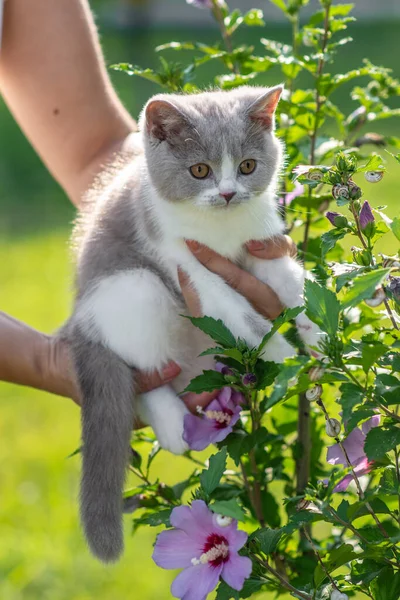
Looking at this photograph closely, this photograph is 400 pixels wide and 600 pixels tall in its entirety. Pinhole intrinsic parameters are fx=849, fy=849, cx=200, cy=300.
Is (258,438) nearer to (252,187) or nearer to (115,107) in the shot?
(252,187)

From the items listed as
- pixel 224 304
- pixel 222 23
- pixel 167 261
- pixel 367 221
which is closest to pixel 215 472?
pixel 367 221

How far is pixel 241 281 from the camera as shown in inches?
69.3

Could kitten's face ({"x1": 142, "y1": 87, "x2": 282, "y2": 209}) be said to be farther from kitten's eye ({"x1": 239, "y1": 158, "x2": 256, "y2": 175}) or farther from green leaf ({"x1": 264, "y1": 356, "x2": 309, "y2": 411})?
green leaf ({"x1": 264, "y1": 356, "x2": 309, "y2": 411})

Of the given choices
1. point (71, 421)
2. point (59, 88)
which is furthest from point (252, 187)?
point (71, 421)

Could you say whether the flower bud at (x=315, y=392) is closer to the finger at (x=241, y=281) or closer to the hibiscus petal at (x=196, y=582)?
the hibiscus petal at (x=196, y=582)

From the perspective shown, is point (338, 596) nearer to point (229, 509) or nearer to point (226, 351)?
point (229, 509)

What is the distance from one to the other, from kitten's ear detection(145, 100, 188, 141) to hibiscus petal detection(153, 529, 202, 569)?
0.86m

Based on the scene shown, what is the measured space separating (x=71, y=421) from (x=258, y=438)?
257 cm

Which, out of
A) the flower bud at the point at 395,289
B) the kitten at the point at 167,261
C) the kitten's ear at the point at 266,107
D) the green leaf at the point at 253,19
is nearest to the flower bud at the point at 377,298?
the flower bud at the point at 395,289

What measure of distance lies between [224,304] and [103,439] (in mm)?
363

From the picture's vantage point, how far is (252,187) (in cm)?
173

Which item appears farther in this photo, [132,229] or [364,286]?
[132,229]

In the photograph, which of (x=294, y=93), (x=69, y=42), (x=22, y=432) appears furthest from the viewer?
(x=22, y=432)

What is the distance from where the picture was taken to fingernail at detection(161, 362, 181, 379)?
5.94 feet
